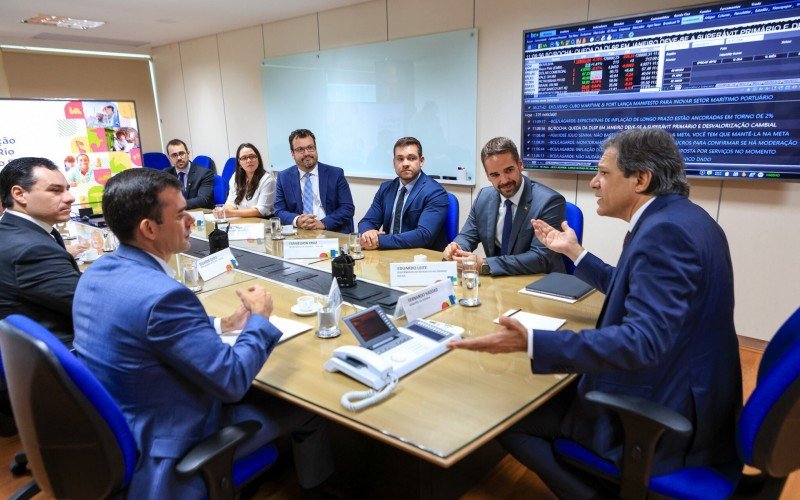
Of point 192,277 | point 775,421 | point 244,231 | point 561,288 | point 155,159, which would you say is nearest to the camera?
point 775,421

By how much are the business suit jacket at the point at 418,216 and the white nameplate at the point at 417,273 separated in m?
0.75

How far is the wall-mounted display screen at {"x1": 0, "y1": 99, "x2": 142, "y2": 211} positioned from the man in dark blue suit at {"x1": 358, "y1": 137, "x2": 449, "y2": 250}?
3.51 meters

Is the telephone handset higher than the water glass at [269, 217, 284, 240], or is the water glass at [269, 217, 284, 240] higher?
the water glass at [269, 217, 284, 240]

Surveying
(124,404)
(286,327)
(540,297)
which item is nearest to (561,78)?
(540,297)

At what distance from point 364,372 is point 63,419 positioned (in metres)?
0.73

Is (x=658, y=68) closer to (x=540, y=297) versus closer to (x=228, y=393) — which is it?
(x=540, y=297)

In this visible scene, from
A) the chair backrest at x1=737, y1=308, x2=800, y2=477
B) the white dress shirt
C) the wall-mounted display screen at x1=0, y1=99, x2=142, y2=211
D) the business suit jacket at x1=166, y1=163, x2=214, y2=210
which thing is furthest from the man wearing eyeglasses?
the chair backrest at x1=737, y1=308, x2=800, y2=477

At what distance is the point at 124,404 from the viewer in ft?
4.34

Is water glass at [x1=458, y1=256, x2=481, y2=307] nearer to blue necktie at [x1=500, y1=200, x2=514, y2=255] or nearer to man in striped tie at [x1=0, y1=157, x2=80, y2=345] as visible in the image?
blue necktie at [x1=500, y1=200, x2=514, y2=255]

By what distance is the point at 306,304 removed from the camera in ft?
6.50

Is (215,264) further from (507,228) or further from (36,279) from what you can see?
(507,228)

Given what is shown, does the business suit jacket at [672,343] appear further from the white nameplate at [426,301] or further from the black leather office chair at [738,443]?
the white nameplate at [426,301]

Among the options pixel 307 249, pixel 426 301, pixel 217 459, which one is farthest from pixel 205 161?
pixel 217 459

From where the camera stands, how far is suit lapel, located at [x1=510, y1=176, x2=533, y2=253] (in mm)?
2584
